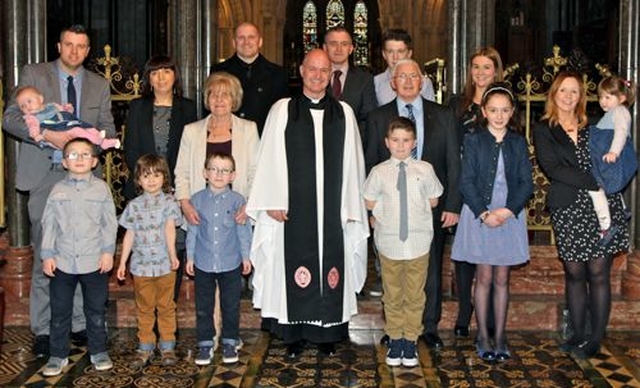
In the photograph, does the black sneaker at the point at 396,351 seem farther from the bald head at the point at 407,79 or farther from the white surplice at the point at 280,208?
the bald head at the point at 407,79

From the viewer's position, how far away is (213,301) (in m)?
5.72

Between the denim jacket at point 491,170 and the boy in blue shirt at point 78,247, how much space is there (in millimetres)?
2236

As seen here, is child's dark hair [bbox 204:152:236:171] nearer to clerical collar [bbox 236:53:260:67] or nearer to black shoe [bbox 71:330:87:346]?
clerical collar [bbox 236:53:260:67]

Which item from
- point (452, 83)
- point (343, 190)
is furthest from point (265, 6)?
point (343, 190)

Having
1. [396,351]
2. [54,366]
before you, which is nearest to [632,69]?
[396,351]

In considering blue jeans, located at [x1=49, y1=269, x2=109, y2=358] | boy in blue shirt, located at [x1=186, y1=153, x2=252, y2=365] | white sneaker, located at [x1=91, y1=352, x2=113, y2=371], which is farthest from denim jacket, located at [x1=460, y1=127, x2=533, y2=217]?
white sneaker, located at [x1=91, y1=352, x2=113, y2=371]

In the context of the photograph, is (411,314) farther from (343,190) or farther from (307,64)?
(307,64)

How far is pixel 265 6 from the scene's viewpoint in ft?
82.5

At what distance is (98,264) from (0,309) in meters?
0.62

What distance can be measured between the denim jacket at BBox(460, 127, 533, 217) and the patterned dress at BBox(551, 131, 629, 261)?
0.38m

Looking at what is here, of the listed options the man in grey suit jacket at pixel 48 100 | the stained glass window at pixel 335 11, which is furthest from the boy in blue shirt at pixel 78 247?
the stained glass window at pixel 335 11

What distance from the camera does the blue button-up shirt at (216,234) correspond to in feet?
18.3

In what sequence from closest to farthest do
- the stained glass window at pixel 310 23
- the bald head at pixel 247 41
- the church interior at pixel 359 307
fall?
the church interior at pixel 359 307, the bald head at pixel 247 41, the stained glass window at pixel 310 23

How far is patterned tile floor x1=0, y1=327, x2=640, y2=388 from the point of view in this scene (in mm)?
5262
